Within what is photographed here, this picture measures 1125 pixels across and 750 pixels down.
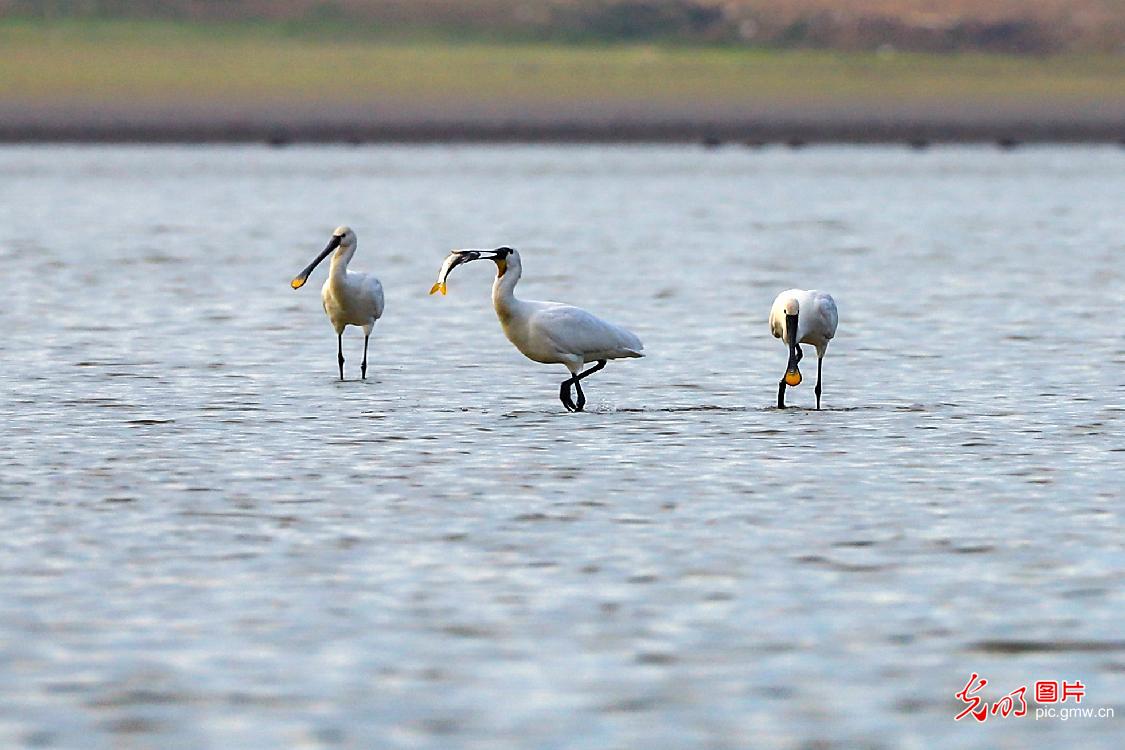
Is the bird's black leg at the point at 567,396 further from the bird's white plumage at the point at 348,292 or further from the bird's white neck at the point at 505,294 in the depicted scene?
the bird's white plumage at the point at 348,292

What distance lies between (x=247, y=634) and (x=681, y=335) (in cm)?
2011

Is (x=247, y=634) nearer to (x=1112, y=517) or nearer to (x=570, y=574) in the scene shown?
(x=570, y=574)

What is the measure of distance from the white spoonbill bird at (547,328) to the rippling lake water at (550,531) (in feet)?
1.92

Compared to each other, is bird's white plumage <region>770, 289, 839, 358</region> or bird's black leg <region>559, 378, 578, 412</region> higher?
bird's white plumage <region>770, 289, 839, 358</region>

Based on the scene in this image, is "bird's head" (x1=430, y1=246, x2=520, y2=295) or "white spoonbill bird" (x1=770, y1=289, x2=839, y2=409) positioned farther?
"white spoonbill bird" (x1=770, y1=289, x2=839, y2=409)

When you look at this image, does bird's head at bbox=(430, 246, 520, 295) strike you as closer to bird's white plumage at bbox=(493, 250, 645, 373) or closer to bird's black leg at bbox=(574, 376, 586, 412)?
bird's white plumage at bbox=(493, 250, 645, 373)

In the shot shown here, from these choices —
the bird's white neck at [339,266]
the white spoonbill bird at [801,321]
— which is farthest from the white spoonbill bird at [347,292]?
the white spoonbill bird at [801,321]

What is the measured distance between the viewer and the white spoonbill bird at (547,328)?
21.7 m

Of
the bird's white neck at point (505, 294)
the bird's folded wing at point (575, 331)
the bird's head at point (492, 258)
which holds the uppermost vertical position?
the bird's head at point (492, 258)

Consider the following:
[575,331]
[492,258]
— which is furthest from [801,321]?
[492,258]
